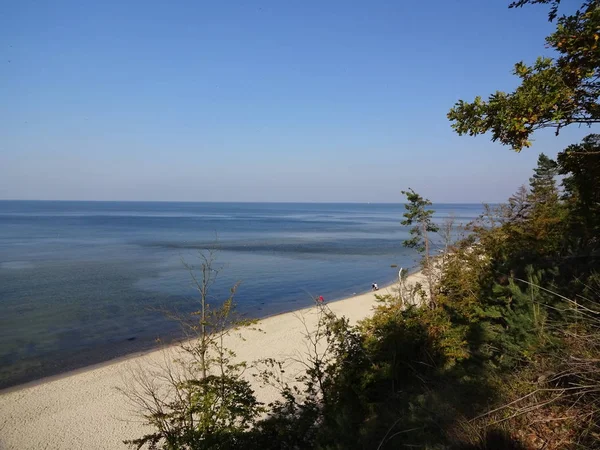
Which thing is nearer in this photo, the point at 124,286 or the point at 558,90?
the point at 558,90

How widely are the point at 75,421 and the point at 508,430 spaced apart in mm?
14951

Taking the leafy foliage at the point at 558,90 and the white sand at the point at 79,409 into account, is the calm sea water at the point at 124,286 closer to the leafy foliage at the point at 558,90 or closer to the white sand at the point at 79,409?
the white sand at the point at 79,409

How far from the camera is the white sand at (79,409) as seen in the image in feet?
44.0

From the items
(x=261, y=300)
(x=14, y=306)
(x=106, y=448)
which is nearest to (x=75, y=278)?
(x=14, y=306)

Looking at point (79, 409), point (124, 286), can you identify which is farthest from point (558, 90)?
point (124, 286)

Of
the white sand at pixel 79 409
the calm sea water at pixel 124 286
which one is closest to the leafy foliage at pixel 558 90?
the white sand at pixel 79 409

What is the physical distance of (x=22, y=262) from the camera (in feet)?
150

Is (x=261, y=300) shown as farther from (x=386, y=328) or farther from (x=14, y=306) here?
(x=386, y=328)

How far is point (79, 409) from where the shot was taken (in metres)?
15.2

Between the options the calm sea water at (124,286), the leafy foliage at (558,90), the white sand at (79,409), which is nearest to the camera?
the leafy foliage at (558,90)

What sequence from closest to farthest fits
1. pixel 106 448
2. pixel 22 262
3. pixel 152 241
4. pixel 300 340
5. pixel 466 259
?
pixel 106 448
pixel 466 259
pixel 300 340
pixel 22 262
pixel 152 241

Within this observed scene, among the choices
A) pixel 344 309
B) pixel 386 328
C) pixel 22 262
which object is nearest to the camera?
pixel 386 328

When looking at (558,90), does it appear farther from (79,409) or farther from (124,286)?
(124,286)

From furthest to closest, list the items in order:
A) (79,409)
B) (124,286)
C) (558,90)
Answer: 1. (124,286)
2. (79,409)
3. (558,90)
